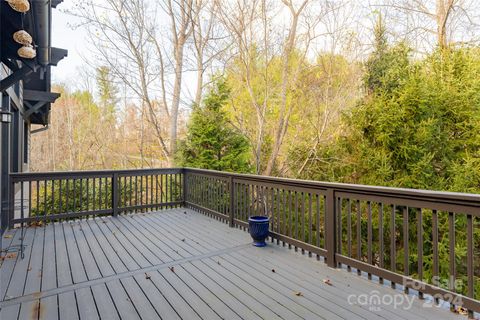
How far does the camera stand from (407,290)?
268 cm

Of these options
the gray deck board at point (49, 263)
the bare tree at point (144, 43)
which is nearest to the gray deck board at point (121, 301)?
the gray deck board at point (49, 263)

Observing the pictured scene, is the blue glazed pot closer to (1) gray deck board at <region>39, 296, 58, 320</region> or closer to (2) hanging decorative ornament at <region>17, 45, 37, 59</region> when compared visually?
(1) gray deck board at <region>39, 296, 58, 320</region>

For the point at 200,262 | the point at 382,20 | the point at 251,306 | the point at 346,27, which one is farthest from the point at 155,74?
the point at 251,306

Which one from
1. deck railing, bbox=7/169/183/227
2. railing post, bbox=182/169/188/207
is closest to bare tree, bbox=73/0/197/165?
railing post, bbox=182/169/188/207

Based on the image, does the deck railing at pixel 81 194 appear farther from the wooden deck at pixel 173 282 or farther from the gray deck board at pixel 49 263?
the wooden deck at pixel 173 282

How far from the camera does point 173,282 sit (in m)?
2.94

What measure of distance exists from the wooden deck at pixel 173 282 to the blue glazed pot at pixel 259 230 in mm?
141

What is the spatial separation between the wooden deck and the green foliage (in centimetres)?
338

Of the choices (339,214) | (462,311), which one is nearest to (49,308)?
(339,214)

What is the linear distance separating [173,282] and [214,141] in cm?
505

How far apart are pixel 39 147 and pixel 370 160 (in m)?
18.2

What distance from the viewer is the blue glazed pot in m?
4.06

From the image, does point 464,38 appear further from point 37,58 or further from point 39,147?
point 39,147

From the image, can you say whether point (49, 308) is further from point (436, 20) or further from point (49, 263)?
point (436, 20)
